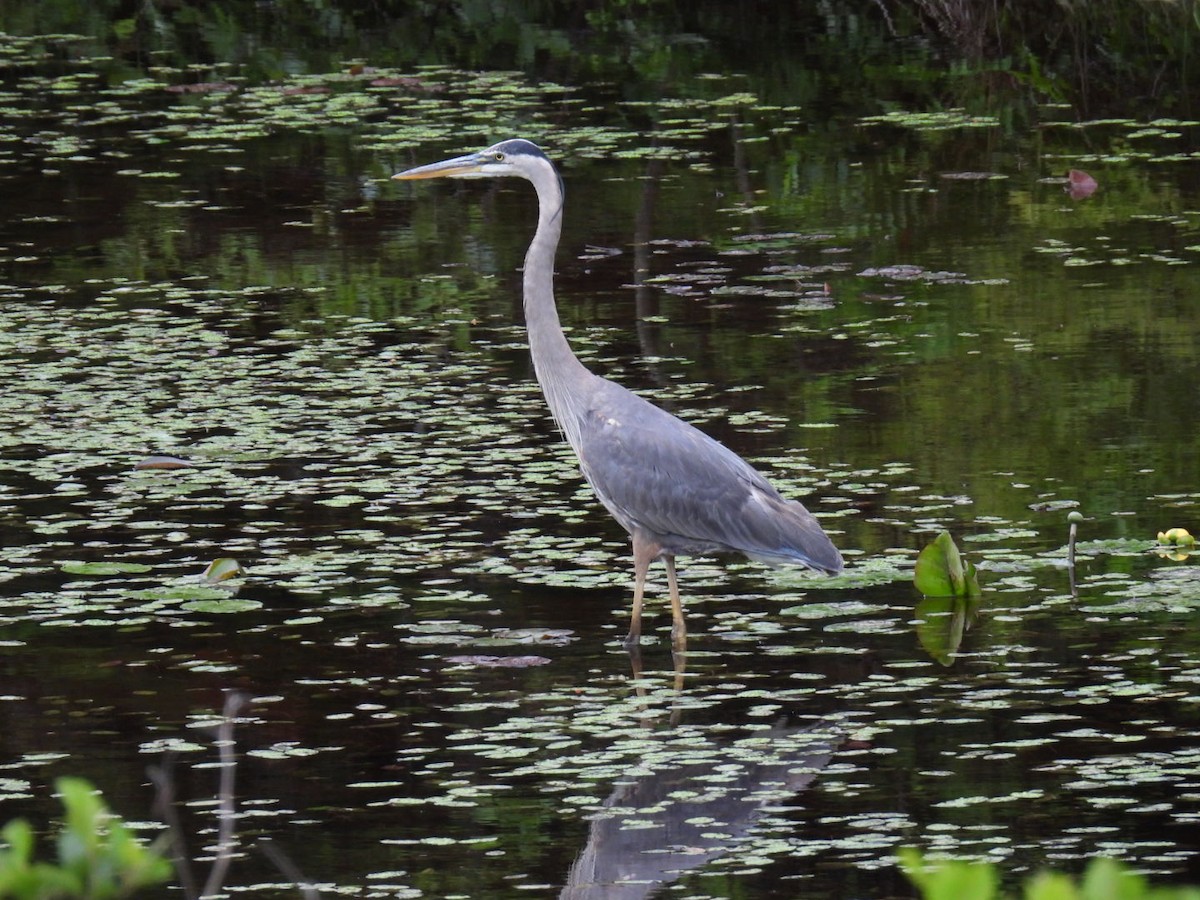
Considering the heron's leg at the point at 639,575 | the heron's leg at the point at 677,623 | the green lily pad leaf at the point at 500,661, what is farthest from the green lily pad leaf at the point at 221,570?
the heron's leg at the point at 677,623

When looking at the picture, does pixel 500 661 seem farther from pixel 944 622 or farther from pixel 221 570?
pixel 944 622

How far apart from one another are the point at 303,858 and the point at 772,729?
1.23 meters

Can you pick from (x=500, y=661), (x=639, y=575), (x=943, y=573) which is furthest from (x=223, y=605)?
(x=943, y=573)

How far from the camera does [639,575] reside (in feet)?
19.5

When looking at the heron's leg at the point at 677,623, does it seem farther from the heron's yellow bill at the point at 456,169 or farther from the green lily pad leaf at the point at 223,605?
the heron's yellow bill at the point at 456,169

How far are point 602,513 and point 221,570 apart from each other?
1.33 meters

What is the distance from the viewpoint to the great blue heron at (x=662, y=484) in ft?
19.2

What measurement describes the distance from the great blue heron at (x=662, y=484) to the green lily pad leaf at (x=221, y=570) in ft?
3.46

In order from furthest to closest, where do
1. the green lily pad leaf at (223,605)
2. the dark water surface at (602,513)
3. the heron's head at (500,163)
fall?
the heron's head at (500,163) → the green lily pad leaf at (223,605) → the dark water surface at (602,513)

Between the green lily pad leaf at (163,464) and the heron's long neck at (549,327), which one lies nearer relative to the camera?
the heron's long neck at (549,327)

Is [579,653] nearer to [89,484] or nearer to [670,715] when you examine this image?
[670,715]

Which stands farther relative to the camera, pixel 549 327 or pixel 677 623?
pixel 549 327

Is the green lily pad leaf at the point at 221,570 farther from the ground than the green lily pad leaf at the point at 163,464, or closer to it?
closer to it

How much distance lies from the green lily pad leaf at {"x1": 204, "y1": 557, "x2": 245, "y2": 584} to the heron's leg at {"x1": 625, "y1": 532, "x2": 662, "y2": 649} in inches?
47.0
